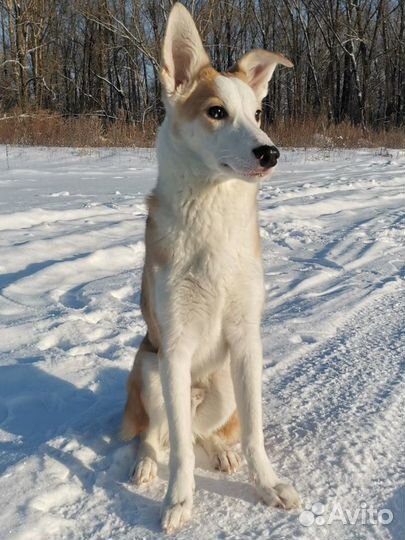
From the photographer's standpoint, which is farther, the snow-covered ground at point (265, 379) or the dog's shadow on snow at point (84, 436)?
the dog's shadow on snow at point (84, 436)

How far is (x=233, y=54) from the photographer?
31578mm

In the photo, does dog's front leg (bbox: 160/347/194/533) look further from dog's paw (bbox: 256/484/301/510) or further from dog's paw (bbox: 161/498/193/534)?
dog's paw (bbox: 256/484/301/510)

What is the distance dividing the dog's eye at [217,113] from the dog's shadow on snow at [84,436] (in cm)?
131

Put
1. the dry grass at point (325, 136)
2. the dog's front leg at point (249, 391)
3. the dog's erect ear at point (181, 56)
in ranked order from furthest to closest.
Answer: the dry grass at point (325, 136), the dog's erect ear at point (181, 56), the dog's front leg at point (249, 391)

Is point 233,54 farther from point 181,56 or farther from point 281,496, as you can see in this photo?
point 281,496

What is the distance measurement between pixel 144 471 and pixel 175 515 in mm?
278

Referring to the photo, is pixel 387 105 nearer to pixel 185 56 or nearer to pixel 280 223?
pixel 280 223

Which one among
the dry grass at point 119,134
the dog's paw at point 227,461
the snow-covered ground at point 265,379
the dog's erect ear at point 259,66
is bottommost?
the dog's paw at point 227,461

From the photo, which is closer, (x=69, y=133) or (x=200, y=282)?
(x=200, y=282)

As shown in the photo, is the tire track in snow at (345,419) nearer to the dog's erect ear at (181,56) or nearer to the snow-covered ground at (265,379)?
the snow-covered ground at (265,379)

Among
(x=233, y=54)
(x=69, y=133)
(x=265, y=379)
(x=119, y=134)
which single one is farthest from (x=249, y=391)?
(x=233, y=54)

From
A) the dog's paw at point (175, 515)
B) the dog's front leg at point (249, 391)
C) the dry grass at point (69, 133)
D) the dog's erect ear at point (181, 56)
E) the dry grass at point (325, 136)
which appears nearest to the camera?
the dog's paw at point (175, 515)

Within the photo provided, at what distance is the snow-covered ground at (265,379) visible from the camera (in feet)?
5.59

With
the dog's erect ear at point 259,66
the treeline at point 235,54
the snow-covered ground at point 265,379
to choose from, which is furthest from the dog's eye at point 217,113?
the treeline at point 235,54
